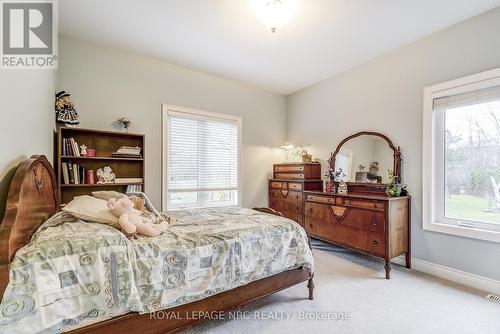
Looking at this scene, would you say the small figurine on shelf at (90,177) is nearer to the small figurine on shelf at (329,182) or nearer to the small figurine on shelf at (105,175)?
the small figurine on shelf at (105,175)

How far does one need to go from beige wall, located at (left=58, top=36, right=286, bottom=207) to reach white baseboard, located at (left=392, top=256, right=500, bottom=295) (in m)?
2.55

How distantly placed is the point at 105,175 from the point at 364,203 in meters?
3.22

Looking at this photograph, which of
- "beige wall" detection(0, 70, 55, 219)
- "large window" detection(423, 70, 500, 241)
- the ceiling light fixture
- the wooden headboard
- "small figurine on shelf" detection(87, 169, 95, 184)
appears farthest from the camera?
"small figurine on shelf" detection(87, 169, 95, 184)

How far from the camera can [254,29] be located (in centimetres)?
259

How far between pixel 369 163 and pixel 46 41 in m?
3.98

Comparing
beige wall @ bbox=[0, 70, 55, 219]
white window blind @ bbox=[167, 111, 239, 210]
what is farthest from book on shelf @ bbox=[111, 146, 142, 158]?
beige wall @ bbox=[0, 70, 55, 219]

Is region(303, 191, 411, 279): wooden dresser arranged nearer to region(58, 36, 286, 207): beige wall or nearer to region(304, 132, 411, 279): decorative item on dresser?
region(304, 132, 411, 279): decorative item on dresser

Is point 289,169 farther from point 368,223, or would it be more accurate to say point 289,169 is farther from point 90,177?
point 90,177

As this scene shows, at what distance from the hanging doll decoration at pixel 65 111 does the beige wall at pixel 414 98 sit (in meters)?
3.63

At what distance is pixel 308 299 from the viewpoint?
2119 millimetres

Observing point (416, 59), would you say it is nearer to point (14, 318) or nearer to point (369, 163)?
point (369, 163)

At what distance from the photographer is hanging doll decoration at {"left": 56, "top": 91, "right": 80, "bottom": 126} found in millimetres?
2520

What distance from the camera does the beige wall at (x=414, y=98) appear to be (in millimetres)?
2346

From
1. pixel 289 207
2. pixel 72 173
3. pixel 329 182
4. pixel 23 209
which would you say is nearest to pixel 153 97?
pixel 72 173
